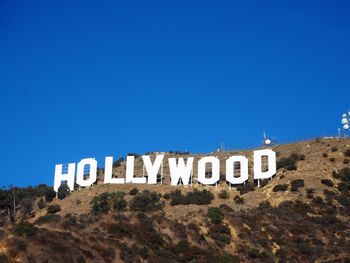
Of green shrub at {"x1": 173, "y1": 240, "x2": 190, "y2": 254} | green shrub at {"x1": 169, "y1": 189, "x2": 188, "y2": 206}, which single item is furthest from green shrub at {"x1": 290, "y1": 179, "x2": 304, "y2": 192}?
green shrub at {"x1": 173, "y1": 240, "x2": 190, "y2": 254}

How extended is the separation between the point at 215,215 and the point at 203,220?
5.20 feet

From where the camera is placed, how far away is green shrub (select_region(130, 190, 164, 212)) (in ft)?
275

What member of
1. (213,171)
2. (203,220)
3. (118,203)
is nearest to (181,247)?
(203,220)

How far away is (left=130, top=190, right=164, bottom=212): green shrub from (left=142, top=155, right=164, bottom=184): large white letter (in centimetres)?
605

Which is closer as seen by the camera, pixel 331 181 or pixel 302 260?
pixel 302 260

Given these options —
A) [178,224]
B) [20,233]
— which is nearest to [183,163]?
[178,224]

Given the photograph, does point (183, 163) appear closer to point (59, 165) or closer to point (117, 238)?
point (59, 165)

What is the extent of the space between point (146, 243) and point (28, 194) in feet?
160

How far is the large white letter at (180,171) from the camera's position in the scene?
95500 mm

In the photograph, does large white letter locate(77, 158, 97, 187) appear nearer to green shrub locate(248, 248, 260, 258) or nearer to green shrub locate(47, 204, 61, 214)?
green shrub locate(47, 204, 61, 214)

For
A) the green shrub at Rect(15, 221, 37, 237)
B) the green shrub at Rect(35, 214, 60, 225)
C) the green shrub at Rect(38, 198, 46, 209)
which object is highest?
the green shrub at Rect(38, 198, 46, 209)

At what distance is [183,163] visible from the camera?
3772 inches

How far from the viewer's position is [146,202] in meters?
87.0

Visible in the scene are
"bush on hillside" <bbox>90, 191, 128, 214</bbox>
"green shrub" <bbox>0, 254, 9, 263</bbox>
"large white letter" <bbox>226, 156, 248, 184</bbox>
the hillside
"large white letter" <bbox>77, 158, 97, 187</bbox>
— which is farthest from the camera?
"large white letter" <bbox>77, 158, 97, 187</bbox>
